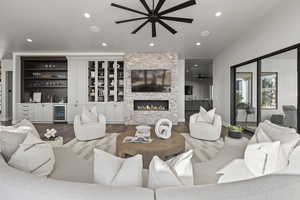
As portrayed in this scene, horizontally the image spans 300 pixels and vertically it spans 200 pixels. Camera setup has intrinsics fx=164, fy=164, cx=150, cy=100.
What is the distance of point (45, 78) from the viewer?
21.5 ft

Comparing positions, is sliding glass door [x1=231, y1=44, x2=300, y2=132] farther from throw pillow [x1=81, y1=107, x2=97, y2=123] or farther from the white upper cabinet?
the white upper cabinet

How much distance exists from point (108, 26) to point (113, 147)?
3.28 metres

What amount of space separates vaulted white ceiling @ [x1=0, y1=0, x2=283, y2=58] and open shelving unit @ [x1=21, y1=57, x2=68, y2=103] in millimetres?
804

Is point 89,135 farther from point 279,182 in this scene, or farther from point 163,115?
point 279,182

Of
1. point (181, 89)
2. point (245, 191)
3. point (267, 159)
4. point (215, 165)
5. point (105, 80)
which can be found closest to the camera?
Result: point (245, 191)

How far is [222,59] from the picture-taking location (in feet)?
20.4

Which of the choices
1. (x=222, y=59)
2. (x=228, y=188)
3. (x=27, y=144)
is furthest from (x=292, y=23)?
(x=27, y=144)

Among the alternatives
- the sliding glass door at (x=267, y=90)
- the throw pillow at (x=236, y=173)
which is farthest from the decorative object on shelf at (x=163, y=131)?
A: the sliding glass door at (x=267, y=90)

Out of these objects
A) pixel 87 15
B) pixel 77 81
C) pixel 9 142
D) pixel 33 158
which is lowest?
pixel 33 158

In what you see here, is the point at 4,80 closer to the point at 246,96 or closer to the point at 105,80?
the point at 105,80

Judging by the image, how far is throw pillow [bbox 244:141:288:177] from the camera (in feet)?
3.91

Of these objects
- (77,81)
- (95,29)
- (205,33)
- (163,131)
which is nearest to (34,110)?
(77,81)

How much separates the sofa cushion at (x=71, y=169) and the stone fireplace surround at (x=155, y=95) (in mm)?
4258

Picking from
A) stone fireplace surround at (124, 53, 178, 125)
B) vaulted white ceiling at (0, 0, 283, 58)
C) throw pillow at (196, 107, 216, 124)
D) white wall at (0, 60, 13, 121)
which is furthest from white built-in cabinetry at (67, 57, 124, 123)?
throw pillow at (196, 107, 216, 124)
